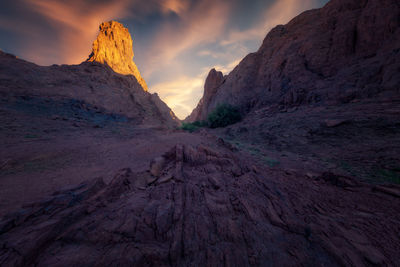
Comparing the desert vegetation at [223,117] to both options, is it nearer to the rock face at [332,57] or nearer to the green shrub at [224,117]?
the green shrub at [224,117]

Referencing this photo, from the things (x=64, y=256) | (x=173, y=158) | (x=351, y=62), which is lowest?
(x=64, y=256)

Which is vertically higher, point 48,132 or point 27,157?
point 48,132

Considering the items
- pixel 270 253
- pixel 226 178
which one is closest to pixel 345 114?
pixel 226 178

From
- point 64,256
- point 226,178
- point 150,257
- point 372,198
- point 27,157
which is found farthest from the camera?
point 27,157

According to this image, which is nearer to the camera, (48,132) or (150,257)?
(150,257)

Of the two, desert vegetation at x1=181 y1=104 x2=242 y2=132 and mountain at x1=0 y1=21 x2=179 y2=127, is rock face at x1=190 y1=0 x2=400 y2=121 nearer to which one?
desert vegetation at x1=181 y1=104 x2=242 y2=132

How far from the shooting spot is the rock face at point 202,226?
1551 mm

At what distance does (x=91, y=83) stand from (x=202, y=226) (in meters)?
24.9

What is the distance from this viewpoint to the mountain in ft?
42.5

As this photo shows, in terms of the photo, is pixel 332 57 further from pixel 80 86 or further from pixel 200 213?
pixel 80 86

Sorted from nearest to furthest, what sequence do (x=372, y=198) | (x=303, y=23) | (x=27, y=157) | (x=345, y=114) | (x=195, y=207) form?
(x=195, y=207) → (x=372, y=198) → (x=27, y=157) → (x=345, y=114) → (x=303, y=23)

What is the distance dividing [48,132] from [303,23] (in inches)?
1071

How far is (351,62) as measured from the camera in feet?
37.7

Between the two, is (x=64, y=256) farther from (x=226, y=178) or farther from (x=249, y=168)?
(x=249, y=168)
